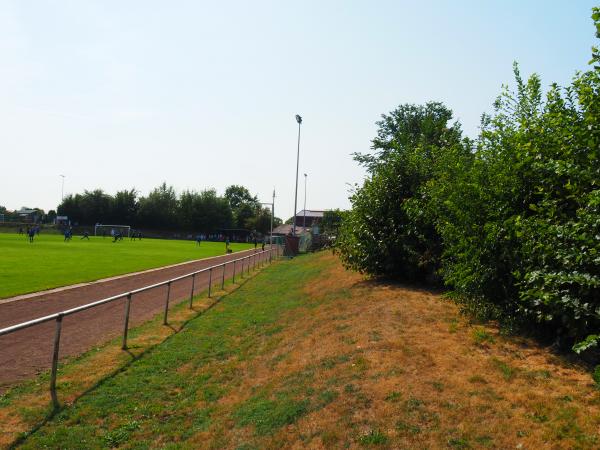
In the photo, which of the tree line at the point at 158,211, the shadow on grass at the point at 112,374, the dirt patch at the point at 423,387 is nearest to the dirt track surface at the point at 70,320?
the shadow on grass at the point at 112,374

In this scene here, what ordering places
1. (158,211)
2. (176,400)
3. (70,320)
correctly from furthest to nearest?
(158,211) → (70,320) → (176,400)

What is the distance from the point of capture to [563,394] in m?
5.07

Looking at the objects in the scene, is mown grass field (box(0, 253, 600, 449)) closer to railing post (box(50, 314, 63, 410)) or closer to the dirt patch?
the dirt patch

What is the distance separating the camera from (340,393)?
227 inches

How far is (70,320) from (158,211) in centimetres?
9700

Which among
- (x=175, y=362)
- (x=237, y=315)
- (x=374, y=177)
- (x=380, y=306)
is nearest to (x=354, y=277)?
(x=374, y=177)

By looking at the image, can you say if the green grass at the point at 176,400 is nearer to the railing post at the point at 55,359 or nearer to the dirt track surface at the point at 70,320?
the railing post at the point at 55,359

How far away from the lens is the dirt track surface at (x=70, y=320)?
808cm

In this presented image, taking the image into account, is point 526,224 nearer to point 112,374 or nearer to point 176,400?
point 176,400

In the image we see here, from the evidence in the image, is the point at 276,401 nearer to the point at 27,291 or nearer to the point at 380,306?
the point at 380,306

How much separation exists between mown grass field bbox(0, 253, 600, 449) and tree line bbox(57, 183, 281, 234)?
A: 9519 cm

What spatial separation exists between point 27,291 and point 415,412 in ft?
45.9

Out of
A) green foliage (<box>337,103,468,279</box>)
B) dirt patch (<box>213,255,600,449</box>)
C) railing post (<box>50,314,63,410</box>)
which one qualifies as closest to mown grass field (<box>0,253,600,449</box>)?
Result: dirt patch (<box>213,255,600,449</box>)

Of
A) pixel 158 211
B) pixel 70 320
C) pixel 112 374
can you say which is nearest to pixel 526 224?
pixel 112 374
